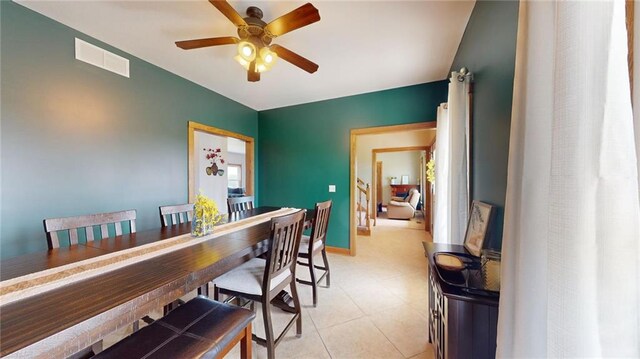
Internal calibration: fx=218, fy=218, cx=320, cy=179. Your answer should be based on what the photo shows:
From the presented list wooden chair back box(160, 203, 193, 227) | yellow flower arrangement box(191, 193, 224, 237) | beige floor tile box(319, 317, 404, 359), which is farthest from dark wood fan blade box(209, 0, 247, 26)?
beige floor tile box(319, 317, 404, 359)

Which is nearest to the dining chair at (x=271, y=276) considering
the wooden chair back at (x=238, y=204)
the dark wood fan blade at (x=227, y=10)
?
the wooden chair back at (x=238, y=204)

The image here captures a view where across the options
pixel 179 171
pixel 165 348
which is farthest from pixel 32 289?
pixel 179 171

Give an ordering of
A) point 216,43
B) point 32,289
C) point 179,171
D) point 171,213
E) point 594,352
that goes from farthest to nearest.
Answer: point 179,171
point 171,213
point 216,43
point 32,289
point 594,352

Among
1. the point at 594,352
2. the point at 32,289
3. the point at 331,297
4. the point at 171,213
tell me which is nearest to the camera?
the point at 594,352

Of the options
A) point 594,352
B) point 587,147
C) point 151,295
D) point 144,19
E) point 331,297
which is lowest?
point 331,297

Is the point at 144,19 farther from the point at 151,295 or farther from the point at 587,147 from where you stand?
the point at 587,147

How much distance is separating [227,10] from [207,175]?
3.27 metres

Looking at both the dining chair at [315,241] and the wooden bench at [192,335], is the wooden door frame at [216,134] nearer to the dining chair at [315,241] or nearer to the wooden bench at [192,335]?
the dining chair at [315,241]

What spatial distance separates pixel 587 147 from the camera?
18.9 inches

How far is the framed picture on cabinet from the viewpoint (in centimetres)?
129

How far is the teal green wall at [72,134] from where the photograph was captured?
66.6 inches

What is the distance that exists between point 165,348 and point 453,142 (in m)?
2.22

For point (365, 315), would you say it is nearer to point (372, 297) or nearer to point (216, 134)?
point (372, 297)

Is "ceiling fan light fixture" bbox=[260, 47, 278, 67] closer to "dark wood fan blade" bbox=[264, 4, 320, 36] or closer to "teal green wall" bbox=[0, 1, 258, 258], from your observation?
"dark wood fan blade" bbox=[264, 4, 320, 36]
